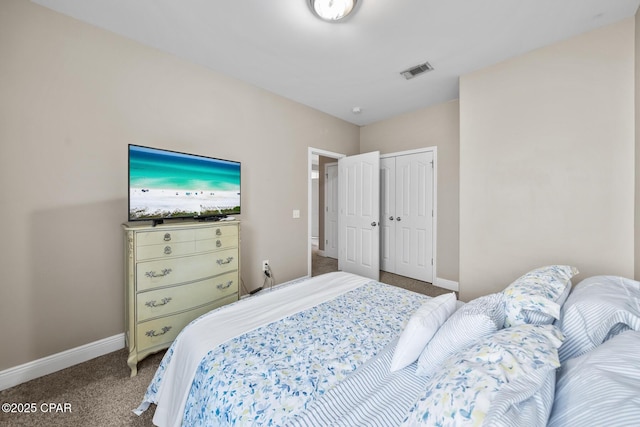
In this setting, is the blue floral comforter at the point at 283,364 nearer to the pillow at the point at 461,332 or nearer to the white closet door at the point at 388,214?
the pillow at the point at 461,332

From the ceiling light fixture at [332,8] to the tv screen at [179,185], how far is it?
1.53m

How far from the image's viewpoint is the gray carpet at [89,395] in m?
1.42

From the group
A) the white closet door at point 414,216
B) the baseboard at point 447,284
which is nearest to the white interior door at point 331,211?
the white closet door at point 414,216

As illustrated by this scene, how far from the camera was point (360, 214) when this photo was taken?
12.9 ft

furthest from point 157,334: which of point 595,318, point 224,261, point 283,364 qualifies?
point 595,318

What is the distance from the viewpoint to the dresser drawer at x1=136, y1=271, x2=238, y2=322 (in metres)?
1.78

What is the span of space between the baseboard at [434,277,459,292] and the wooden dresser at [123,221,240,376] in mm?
2877

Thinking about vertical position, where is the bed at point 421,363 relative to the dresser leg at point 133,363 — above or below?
above

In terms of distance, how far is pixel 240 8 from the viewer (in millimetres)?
1812

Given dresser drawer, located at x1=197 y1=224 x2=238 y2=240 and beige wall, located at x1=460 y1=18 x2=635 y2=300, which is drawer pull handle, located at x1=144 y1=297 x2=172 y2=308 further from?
beige wall, located at x1=460 y1=18 x2=635 y2=300

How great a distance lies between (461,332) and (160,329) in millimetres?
2024

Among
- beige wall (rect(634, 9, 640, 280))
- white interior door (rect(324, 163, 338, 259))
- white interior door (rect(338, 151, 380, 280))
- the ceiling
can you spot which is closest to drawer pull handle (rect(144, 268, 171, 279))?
the ceiling

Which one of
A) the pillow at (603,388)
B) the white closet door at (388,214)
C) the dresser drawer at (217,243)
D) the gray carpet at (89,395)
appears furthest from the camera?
the white closet door at (388,214)

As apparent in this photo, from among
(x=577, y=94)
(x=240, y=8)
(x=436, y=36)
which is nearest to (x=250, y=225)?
(x=240, y=8)
